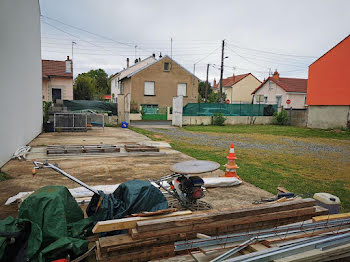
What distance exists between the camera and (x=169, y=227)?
109 inches

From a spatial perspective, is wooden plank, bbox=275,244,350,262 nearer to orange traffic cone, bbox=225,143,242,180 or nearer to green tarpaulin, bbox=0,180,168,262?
green tarpaulin, bbox=0,180,168,262

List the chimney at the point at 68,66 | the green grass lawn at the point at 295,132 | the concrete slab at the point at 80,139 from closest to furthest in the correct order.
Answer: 1. the concrete slab at the point at 80,139
2. the green grass lawn at the point at 295,132
3. the chimney at the point at 68,66

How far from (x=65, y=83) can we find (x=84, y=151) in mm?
21000

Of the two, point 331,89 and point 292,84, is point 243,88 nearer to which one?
point 292,84

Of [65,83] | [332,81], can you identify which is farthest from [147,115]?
[332,81]

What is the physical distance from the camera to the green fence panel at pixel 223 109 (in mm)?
24266

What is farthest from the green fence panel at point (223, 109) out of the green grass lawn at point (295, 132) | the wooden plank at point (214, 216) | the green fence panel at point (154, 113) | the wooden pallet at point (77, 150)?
the wooden plank at point (214, 216)

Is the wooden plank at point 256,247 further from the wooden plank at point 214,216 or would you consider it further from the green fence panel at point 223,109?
the green fence panel at point 223,109

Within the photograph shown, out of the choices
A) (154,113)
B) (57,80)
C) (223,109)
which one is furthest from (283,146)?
(57,80)

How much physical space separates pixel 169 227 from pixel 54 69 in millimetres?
28085

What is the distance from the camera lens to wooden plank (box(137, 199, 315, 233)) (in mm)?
2713

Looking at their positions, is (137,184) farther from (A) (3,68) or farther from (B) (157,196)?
(A) (3,68)

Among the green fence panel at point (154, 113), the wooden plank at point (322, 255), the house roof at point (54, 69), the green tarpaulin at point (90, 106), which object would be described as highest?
the house roof at point (54, 69)

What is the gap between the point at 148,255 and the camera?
2.67 meters
